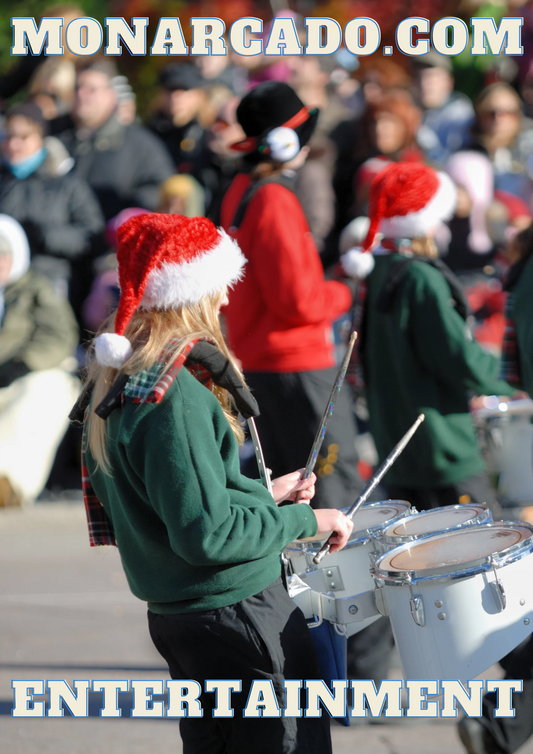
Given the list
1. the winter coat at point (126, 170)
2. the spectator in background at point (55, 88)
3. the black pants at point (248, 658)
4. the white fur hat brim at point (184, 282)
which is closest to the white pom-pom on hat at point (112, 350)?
the white fur hat brim at point (184, 282)

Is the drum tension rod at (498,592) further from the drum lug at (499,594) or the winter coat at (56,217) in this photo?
the winter coat at (56,217)

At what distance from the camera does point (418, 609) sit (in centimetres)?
258

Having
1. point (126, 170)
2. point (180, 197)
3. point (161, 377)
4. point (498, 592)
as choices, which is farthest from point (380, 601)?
point (126, 170)

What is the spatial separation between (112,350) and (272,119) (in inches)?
99.4

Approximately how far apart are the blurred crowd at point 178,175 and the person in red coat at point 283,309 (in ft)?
6.13

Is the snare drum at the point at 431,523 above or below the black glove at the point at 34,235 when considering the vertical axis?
below

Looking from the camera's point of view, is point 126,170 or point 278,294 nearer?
point 278,294

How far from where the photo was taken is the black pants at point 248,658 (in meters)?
2.49

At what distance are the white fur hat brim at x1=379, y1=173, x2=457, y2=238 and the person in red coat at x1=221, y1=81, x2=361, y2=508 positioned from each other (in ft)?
1.29

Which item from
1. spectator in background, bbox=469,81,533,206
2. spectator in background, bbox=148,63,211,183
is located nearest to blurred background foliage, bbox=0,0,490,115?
spectator in background, bbox=148,63,211,183

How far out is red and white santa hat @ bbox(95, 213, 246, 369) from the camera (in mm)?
2443

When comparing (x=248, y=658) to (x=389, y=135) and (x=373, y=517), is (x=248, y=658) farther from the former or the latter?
(x=389, y=135)

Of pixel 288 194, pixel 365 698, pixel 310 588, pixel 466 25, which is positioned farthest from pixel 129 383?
pixel 466 25

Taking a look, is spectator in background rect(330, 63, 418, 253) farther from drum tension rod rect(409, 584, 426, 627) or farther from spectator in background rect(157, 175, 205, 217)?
drum tension rod rect(409, 584, 426, 627)
